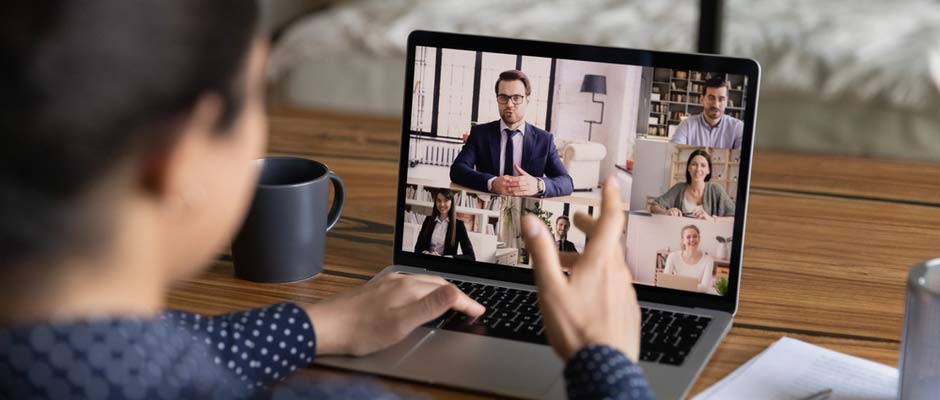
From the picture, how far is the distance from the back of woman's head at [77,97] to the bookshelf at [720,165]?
594mm

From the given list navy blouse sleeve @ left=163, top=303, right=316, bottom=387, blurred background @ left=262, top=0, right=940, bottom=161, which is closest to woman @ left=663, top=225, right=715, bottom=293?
navy blouse sleeve @ left=163, top=303, right=316, bottom=387

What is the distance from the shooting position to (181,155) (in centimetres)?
50

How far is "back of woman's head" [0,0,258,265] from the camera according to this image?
1.45ft

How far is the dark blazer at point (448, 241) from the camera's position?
1.07 meters

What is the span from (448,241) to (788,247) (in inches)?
15.2

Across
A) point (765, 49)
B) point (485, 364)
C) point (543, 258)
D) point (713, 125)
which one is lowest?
point (485, 364)

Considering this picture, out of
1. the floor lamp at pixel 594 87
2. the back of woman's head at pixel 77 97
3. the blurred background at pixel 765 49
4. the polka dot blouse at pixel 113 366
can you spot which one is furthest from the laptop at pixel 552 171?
the blurred background at pixel 765 49

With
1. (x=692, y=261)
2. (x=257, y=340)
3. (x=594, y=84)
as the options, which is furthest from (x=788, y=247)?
(x=257, y=340)

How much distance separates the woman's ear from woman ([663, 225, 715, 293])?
58 cm

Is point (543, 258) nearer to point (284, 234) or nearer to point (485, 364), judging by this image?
point (485, 364)

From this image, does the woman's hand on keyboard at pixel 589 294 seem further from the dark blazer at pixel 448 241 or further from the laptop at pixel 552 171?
the dark blazer at pixel 448 241

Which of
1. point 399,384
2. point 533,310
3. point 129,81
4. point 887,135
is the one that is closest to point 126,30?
point 129,81

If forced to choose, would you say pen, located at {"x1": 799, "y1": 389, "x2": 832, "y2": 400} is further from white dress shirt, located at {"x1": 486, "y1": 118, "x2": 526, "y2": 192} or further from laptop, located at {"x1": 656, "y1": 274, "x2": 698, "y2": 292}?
white dress shirt, located at {"x1": 486, "y1": 118, "x2": 526, "y2": 192}

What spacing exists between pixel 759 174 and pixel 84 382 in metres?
1.09
